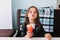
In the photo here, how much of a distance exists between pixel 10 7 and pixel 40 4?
0.43 metres

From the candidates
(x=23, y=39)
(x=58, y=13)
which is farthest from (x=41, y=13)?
(x=23, y=39)

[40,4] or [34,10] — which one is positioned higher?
[40,4]

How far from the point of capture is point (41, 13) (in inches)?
63.9

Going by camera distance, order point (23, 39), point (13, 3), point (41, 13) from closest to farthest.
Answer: point (23, 39) < point (41, 13) < point (13, 3)

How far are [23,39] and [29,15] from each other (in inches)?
16.0

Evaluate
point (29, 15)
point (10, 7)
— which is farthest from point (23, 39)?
point (10, 7)

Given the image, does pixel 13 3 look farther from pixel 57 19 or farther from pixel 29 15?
pixel 29 15

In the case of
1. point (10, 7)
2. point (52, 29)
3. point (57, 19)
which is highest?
point (10, 7)

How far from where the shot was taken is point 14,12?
1861 mm

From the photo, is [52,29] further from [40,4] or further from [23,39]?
[23,39]

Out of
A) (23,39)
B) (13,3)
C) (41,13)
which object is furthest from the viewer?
(13,3)

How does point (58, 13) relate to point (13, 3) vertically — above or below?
below

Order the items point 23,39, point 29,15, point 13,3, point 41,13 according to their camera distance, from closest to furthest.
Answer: point 23,39 → point 29,15 → point 41,13 → point 13,3

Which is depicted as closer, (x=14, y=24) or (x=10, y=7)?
(x=10, y=7)
